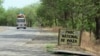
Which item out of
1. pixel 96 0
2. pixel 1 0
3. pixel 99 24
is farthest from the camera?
pixel 1 0

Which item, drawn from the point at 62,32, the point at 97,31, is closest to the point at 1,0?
the point at 97,31

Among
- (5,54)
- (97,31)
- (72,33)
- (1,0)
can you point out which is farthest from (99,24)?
(1,0)

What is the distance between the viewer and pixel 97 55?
66.9ft

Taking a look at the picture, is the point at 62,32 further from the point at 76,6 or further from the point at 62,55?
the point at 62,55

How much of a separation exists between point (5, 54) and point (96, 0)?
6.43 m

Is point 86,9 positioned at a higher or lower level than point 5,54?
higher

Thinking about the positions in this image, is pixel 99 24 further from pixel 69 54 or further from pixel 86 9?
pixel 69 54

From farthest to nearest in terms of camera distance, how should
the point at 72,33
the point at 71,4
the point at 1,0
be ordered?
the point at 1,0, the point at 71,4, the point at 72,33

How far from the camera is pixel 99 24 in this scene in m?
31.3

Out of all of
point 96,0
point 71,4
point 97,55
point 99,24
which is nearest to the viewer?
point 97,55

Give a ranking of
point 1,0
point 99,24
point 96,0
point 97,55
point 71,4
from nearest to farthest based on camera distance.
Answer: point 97,55
point 96,0
point 71,4
point 99,24
point 1,0

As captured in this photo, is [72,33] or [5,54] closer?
[5,54]

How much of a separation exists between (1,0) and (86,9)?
7381cm

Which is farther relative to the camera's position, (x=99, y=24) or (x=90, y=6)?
(x=99, y=24)
